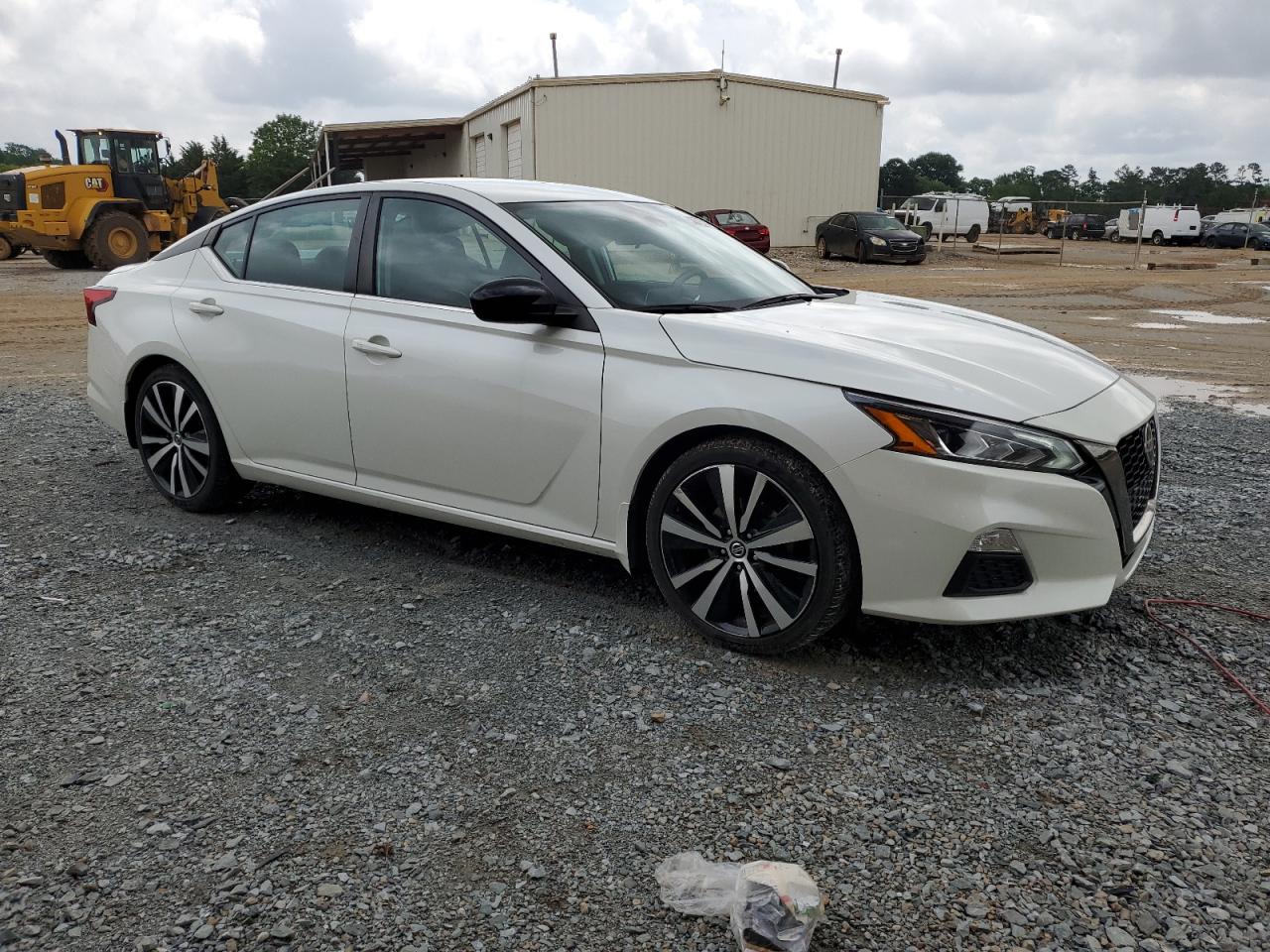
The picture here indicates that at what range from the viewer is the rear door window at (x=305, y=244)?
4.65 meters

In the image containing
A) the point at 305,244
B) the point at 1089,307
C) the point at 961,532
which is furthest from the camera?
the point at 1089,307

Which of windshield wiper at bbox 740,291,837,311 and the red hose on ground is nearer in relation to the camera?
the red hose on ground

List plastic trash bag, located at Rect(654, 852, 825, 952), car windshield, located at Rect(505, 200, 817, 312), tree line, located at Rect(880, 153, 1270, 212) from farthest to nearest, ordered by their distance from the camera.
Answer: tree line, located at Rect(880, 153, 1270, 212) → car windshield, located at Rect(505, 200, 817, 312) → plastic trash bag, located at Rect(654, 852, 825, 952)

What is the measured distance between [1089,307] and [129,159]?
63.8 ft

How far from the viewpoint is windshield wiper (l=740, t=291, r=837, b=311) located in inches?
167

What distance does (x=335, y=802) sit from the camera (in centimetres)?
286

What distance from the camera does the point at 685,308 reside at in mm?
3990

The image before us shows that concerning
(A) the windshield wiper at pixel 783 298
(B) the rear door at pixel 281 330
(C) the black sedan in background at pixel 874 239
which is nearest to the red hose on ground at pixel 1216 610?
(A) the windshield wiper at pixel 783 298

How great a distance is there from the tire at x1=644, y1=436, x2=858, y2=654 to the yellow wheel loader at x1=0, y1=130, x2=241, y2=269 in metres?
20.4

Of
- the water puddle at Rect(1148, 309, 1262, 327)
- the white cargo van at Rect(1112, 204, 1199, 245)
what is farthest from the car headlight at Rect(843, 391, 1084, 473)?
the white cargo van at Rect(1112, 204, 1199, 245)

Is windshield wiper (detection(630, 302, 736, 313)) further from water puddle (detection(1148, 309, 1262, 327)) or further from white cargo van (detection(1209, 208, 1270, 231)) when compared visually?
white cargo van (detection(1209, 208, 1270, 231))

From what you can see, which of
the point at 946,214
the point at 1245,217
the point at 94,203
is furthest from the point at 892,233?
the point at 1245,217

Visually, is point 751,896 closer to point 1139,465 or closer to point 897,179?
point 1139,465

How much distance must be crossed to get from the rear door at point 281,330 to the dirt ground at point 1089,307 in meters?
5.77
